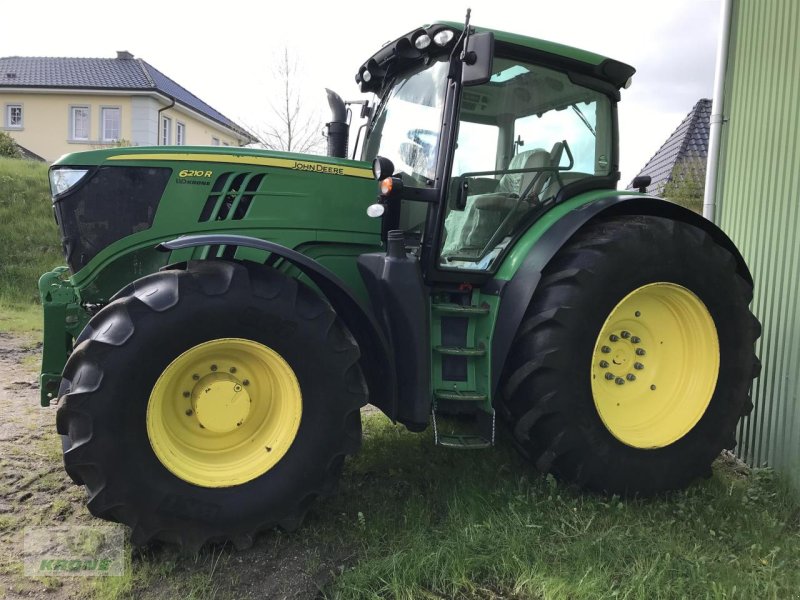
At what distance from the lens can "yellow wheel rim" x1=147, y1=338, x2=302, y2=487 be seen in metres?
2.61

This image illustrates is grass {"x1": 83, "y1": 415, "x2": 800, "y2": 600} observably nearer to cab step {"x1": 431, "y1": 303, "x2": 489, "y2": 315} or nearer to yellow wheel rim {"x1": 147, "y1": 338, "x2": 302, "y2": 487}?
yellow wheel rim {"x1": 147, "y1": 338, "x2": 302, "y2": 487}

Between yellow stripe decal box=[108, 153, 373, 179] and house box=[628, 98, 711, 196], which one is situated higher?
house box=[628, 98, 711, 196]

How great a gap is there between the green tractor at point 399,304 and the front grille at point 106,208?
0.01 metres

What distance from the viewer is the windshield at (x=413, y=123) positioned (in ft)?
10.7

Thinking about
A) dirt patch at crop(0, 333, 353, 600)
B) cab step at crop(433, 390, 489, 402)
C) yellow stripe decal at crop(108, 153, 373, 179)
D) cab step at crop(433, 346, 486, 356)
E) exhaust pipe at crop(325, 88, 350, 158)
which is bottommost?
dirt patch at crop(0, 333, 353, 600)

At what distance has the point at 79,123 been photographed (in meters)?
22.7

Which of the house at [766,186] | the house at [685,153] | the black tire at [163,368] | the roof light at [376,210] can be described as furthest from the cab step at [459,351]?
the house at [685,153]

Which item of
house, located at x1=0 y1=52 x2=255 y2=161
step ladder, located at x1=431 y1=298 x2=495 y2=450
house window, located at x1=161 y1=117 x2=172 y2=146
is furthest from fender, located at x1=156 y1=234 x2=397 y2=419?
house window, located at x1=161 y1=117 x2=172 y2=146

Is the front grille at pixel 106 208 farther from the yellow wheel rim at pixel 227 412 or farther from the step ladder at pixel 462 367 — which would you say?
the step ladder at pixel 462 367

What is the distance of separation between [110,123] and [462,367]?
23.1 meters

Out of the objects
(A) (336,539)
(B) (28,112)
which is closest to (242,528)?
(A) (336,539)

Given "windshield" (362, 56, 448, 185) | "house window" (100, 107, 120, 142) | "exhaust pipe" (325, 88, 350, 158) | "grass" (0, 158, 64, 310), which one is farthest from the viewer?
"house window" (100, 107, 120, 142)

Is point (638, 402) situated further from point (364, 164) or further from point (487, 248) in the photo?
point (364, 164)

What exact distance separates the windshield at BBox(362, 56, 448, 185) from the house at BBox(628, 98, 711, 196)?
946 cm
